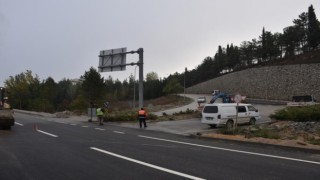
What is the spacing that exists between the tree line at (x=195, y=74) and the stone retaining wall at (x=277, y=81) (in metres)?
17.5

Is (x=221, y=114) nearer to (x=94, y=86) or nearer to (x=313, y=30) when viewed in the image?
(x=94, y=86)

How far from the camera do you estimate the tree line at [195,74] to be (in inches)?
3821

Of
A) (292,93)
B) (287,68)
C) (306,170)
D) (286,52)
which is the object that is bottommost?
(306,170)

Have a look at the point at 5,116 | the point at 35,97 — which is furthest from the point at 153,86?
the point at 5,116

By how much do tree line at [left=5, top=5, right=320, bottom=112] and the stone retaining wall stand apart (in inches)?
690

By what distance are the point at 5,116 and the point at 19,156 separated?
14.8 m

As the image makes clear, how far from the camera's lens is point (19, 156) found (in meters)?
13.8

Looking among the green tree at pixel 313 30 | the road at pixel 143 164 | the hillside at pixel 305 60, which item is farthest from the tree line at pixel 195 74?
the road at pixel 143 164

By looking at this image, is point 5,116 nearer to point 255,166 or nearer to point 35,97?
point 255,166

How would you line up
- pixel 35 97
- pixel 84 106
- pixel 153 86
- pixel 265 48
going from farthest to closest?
1. pixel 153 86
2. pixel 35 97
3. pixel 265 48
4. pixel 84 106

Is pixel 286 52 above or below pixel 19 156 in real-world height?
above

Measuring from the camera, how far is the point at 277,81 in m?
79.2

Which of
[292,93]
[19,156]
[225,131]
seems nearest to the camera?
[19,156]

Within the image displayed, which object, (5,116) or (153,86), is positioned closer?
(5,116)
